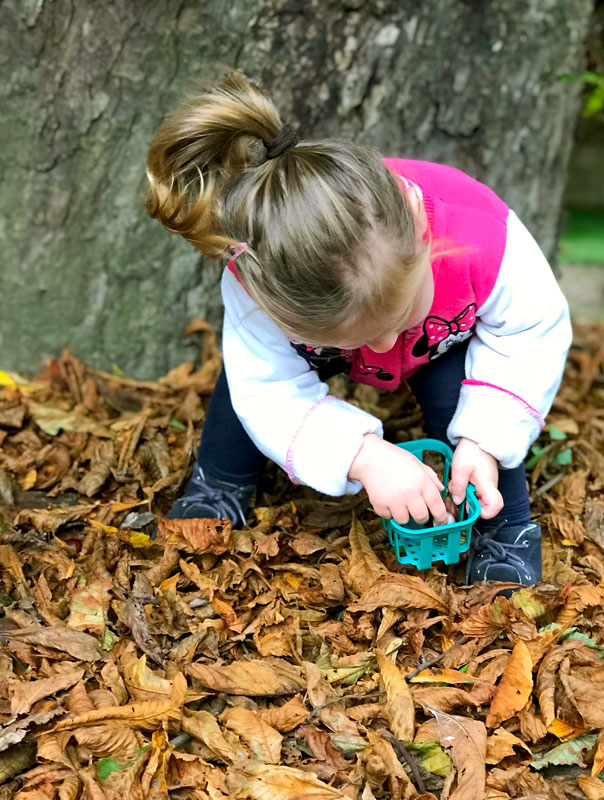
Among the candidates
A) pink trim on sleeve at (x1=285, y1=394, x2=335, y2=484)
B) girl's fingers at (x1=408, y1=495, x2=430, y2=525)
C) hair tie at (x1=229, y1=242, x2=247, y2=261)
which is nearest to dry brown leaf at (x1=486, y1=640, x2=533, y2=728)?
girl's fingers at (x1=408, y1=495, x2=430, y2=525)

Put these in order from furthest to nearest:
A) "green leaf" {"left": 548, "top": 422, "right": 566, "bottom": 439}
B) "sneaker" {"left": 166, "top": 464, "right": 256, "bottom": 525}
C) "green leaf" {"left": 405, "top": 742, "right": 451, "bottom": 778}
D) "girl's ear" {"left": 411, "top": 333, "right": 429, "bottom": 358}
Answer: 1. "green leaf" {"left": 548, "top": 422, "right": 566, "bottom": 439}
2. "sneaker" {"left": 166, "top": 464, "right": 256, "bottom": 525}
3. "girl's ear" {"left": 411, "top": 333, "right": 429, "bottom": 358}
4. "green leaf" {"left": 405, "top": 742, "right": 451, "bottom": 778}

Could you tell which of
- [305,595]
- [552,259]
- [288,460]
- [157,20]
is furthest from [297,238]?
[552,259]

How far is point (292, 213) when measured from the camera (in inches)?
59.9

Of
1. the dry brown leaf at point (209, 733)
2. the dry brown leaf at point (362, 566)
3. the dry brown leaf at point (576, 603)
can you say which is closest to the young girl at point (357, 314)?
the dry brown leaf at point (576, 603)

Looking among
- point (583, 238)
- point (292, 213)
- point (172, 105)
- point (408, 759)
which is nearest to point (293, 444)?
point (292, 213)

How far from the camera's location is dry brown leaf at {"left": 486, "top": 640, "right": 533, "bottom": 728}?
1.70 metres

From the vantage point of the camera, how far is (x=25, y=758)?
162 cm

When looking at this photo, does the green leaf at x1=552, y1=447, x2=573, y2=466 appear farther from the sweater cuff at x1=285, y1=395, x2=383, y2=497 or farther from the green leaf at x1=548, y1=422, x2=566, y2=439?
the sweater cuff at x1=285, y1=395, x2=383, y2=497

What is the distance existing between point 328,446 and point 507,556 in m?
0.57

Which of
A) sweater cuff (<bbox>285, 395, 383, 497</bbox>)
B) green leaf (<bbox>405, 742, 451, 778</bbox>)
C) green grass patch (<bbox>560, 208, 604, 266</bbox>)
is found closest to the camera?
green leaf (<bbox>405, 742, 451, 778</bbox>)

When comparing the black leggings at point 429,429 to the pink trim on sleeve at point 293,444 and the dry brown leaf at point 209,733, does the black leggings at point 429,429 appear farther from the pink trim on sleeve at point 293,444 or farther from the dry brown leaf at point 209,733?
the dry brown leaf at point 209,733

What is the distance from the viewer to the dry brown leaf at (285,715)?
169 cm

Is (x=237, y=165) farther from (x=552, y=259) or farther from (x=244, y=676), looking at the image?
(x=552, y=259)

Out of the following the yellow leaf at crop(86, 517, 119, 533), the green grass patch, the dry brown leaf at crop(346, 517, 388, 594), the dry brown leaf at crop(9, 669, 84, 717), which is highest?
the green grass patch
